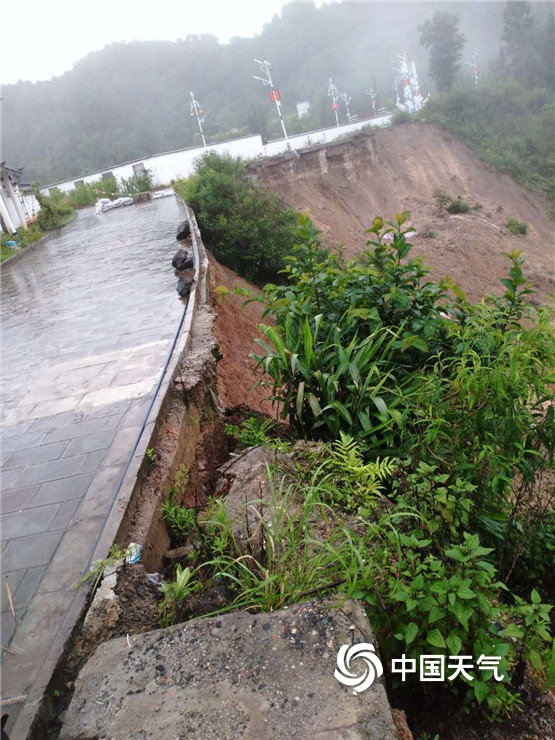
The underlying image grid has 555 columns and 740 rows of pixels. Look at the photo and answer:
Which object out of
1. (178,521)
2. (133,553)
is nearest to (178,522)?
(178,521)

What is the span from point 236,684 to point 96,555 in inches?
55.1

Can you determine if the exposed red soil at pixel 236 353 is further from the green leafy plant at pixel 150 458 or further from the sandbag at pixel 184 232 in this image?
the green leafy plant at pixel 150 458

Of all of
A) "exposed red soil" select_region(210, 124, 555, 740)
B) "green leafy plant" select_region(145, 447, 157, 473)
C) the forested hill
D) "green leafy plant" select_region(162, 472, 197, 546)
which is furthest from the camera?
the forested hill

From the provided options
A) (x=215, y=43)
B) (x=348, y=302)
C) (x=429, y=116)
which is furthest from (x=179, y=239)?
(x=215, y=43)

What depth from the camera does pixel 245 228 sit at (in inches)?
518

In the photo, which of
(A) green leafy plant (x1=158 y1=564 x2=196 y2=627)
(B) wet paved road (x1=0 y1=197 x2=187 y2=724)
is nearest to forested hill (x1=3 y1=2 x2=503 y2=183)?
(B) wet paved road (x1=0 y1=197 x2=187 y2=724)

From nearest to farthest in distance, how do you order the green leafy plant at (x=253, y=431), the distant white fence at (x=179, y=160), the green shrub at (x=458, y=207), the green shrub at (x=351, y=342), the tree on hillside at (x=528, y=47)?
the green shrub at (x=351, y=342) → the green leafy plant at (x=253, y=431) → the green shrub at (x=458, y=207) → the distant white fence at (x=179, y=160) → the tree on hillside at (x=528, y=47)

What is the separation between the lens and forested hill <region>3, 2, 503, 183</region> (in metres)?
71.8

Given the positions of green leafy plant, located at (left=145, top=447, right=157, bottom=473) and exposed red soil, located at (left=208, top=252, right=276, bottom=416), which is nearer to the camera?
green leafy plant, located at (left=145, top=447, right=157, bottom=473)

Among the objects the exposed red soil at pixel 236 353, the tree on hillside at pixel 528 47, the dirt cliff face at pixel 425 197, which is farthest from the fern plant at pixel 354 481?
the tree on hillside at pixel 528 47

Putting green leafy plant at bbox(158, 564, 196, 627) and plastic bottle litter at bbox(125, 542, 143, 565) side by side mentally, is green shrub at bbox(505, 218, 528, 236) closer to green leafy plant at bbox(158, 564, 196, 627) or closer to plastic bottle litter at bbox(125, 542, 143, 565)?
plastic bottle litter at bbox(125, 542, 143, 565)

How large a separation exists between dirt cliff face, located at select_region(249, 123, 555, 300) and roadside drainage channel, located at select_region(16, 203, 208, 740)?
18937 mm

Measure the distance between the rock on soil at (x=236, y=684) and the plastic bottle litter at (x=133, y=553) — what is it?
75cm

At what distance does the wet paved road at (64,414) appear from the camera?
→ 9.39ft
